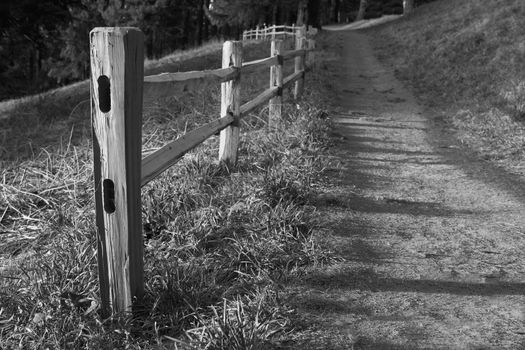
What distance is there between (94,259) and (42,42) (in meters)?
12.1

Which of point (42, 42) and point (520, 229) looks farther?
point (42, 42)

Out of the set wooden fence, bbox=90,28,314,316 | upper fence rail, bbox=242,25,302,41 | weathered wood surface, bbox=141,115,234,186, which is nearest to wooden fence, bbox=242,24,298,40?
upper fence rail, bbox=242,25,302,41

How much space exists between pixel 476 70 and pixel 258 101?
7600 millimetres

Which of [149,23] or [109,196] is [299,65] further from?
[149,23]

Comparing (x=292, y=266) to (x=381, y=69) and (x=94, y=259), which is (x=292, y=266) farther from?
(x=381, y=69)

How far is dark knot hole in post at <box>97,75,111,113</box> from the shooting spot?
8.58 feet

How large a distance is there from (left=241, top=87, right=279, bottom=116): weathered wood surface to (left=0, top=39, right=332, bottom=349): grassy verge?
417 mm

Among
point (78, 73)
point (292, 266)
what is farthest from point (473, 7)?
point (78, 73)

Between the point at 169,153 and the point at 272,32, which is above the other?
the point at 272,32

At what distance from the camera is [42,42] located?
1371 cm

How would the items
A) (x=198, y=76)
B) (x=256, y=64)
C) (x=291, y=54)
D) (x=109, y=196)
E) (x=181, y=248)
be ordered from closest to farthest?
(x=109, y=196) → (x=181, y=248) → (x=198, y=76) → (x=256, y=64) → (x=291, y=54)

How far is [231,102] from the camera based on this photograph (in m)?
5.48

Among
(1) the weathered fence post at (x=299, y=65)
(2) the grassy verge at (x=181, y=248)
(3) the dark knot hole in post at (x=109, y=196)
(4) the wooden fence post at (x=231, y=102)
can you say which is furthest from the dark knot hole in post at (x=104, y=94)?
(1) the weathered fence post at (x=299, y=65)

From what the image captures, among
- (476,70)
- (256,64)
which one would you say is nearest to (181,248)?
(256,64)
